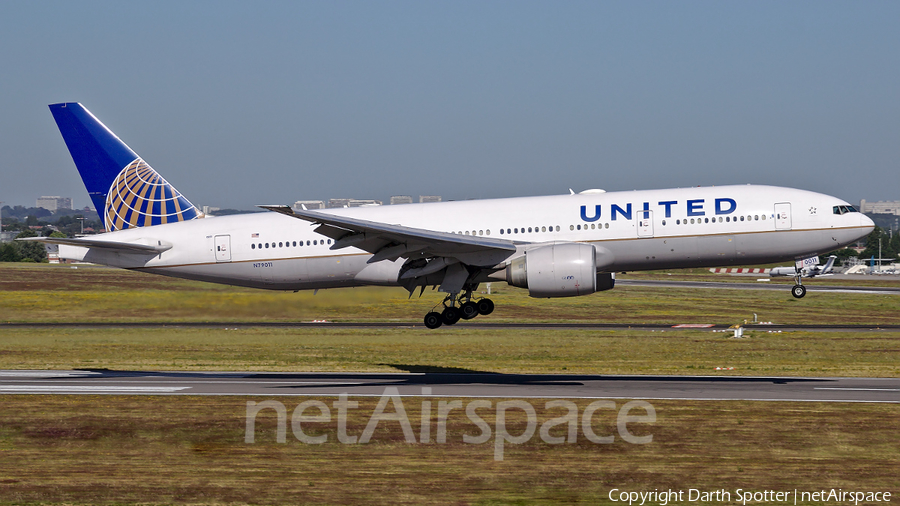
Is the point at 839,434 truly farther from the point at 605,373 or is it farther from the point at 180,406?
the point at 180,406

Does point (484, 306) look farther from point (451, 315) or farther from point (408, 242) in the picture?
point (408, 242)

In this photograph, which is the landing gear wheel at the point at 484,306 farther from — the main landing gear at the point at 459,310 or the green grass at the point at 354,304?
the green grass at the point at 354,304

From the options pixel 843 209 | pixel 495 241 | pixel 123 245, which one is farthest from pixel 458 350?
pixel 843 209

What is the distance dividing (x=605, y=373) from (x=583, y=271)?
19.9 feet

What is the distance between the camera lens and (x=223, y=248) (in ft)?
110

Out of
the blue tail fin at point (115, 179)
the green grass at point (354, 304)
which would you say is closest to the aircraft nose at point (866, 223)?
the green grass at point (354, 304)

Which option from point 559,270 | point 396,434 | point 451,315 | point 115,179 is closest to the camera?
point 396,434

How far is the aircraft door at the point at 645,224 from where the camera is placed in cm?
3031

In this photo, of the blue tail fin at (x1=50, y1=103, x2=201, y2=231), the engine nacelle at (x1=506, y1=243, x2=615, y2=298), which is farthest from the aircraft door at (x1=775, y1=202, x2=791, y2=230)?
the blue tail fin at (x1=50, y1=103, x2=201, y2=231)

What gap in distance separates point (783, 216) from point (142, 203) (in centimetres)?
2483

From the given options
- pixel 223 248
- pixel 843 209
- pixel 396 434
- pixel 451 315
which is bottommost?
pixel 396 434

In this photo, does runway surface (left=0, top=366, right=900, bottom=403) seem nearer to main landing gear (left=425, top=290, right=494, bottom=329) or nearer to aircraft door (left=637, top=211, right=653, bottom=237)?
main landing gear (left=425, top=290, right=494, bottom=329)

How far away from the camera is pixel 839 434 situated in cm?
2192

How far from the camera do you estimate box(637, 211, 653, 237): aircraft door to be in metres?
30.3
